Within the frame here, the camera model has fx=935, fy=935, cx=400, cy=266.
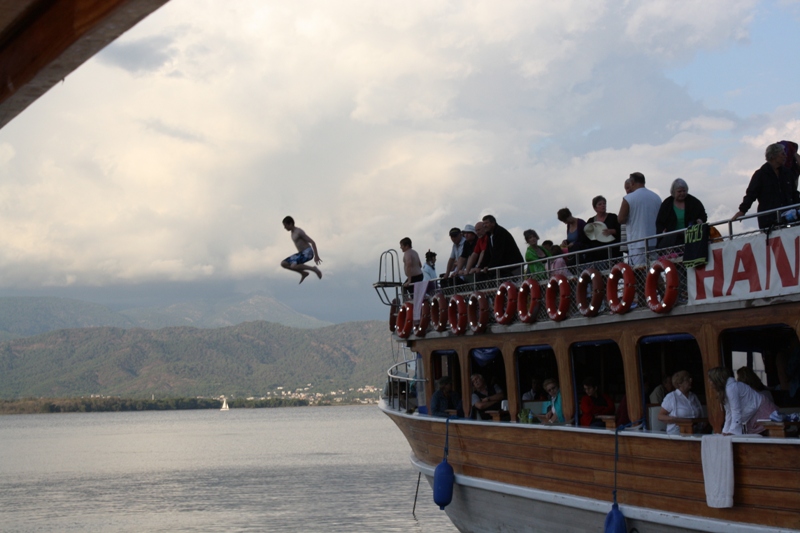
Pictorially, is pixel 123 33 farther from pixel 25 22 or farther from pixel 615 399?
pixel 615 399

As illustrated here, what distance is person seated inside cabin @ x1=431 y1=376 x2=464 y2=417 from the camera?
53.3ft

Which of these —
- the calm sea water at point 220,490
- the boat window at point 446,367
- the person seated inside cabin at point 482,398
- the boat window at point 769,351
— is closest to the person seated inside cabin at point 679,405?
the boat window at point 769,351

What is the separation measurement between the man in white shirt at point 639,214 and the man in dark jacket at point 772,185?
5.53 feet

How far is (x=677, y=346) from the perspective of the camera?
13.8 metres

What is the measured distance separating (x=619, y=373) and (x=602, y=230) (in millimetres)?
3300

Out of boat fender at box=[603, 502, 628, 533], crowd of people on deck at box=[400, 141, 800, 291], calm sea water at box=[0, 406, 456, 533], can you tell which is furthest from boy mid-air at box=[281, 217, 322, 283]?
calm sea water at box=[0, 406, 456, 533]

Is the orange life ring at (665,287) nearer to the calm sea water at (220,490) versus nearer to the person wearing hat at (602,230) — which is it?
the person wearing hat at (602,230)

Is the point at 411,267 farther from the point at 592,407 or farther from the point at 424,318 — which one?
the point at 592,407

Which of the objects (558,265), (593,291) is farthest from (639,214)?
(558,265)

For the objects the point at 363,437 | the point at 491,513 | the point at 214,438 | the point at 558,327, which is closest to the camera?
the point at 558,327

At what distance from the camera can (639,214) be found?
464 inches

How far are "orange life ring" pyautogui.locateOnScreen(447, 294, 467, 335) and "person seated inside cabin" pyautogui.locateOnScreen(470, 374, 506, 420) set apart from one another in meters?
0.85

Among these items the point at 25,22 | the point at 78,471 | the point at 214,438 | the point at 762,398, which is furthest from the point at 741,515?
the point at 214,438

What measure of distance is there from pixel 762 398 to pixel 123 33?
880 cm
